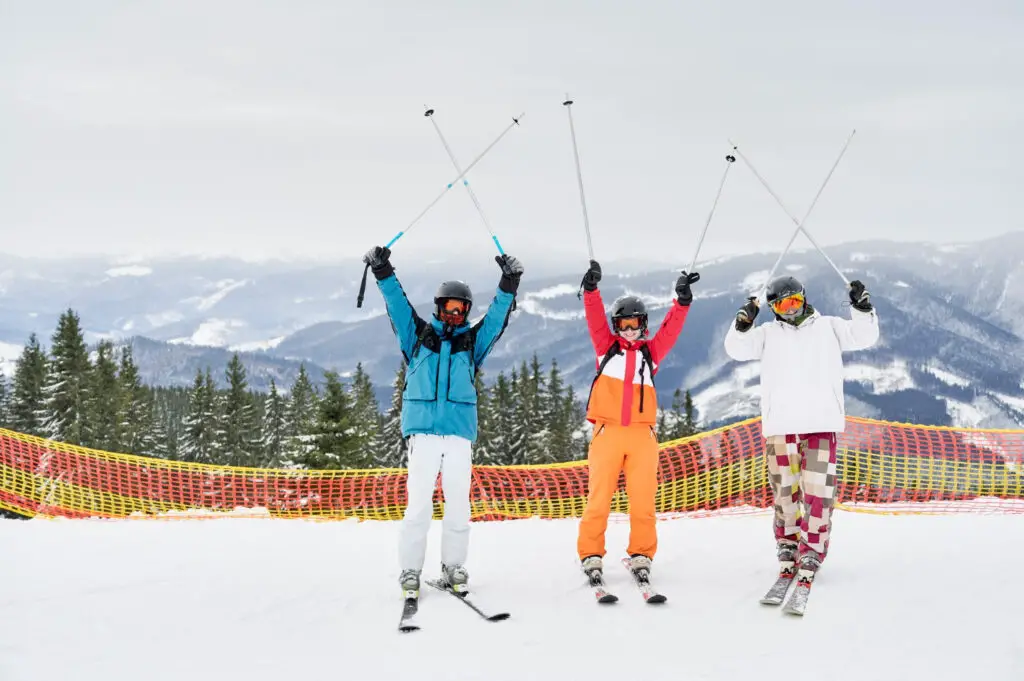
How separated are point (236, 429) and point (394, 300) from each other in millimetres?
56746

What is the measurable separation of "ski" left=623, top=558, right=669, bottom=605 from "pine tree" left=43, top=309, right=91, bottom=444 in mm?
44605

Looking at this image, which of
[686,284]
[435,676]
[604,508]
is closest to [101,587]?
[435,676]

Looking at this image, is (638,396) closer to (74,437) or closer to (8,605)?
(8,605)

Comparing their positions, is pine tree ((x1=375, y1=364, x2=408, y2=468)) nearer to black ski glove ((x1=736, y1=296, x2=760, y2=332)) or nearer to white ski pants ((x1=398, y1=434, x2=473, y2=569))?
white ski pants ((x1=398, y1=434, x2=473, y2=569))

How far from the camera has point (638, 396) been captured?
6035mm

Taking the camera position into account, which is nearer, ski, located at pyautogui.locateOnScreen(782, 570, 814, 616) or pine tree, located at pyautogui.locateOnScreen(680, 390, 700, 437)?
ski, located at pyautogui.locateOnScreen(782, 570, 814, 616)

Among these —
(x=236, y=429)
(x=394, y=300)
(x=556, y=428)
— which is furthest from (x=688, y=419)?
(x=394, y=300)

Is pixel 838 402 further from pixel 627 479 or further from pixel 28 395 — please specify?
pixel 28 395

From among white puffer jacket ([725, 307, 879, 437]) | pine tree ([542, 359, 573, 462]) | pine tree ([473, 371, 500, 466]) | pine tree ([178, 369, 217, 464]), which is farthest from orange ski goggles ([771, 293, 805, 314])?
pine tree ([178, 369, 217, 464])

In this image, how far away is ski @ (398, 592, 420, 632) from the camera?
5.25m

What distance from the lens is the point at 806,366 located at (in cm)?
600

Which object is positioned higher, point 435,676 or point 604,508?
point 604,508

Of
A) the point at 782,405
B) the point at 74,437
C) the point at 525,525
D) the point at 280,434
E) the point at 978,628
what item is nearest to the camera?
the point at 978,628

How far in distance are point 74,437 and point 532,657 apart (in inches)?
1811
